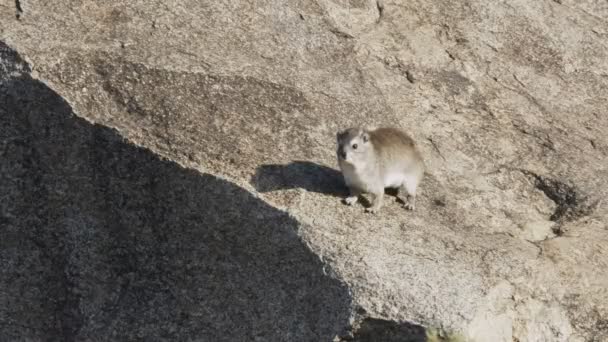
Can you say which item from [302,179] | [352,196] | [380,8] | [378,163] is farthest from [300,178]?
[380,8]

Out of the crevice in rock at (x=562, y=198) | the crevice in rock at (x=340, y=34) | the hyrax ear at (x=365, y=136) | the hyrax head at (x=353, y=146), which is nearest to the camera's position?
the hyrax head at (x=353, y=146)

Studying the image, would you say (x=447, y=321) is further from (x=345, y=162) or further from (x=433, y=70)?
(x=433, y=70)

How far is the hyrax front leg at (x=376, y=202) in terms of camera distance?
9305mm

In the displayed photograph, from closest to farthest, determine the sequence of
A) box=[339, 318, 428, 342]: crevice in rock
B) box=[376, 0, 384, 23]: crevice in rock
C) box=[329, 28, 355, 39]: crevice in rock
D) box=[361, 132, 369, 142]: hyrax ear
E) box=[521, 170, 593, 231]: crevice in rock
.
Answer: box=[339, 318, 428, 342]: crevice in rock
box=[361, 132, 369, 142]: hyrax ear
box=[521, 170, 593, 231]: crevice in rock
box=[329, 28, 355, 39]: crevice in rock
box=[376, 0, 384, 23]: crevice in rock

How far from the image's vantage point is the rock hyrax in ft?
30.6

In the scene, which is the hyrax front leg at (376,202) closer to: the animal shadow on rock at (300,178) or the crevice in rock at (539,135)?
the animal shadow on rock at (300,178)

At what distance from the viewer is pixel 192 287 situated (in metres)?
8.87

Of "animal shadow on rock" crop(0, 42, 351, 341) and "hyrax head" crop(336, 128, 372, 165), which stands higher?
"hyrax head" crop(336, 128, 372, 165)

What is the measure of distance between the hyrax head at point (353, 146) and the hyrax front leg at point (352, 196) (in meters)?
0.31

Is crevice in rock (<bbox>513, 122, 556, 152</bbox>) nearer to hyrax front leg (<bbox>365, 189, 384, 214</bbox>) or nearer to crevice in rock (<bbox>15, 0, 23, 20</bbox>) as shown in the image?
hyrax front leg (<bbox>365, 189, 384, 214</bbox>)

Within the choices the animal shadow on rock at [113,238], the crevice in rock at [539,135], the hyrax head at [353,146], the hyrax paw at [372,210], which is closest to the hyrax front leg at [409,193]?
the hyrax paw at [372,210]

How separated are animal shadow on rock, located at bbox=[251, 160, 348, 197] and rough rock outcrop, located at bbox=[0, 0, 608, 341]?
0.08 ft

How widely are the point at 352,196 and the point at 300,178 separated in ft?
1.81

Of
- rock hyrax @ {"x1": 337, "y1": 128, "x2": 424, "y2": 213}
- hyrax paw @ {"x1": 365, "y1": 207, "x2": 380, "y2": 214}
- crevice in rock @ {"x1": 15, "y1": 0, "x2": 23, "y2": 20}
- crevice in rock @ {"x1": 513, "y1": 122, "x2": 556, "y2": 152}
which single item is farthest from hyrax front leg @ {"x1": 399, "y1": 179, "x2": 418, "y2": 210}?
crevice in rock @ {"x1": 15, "y1": 0, "x2": 23, "y2": 20}
